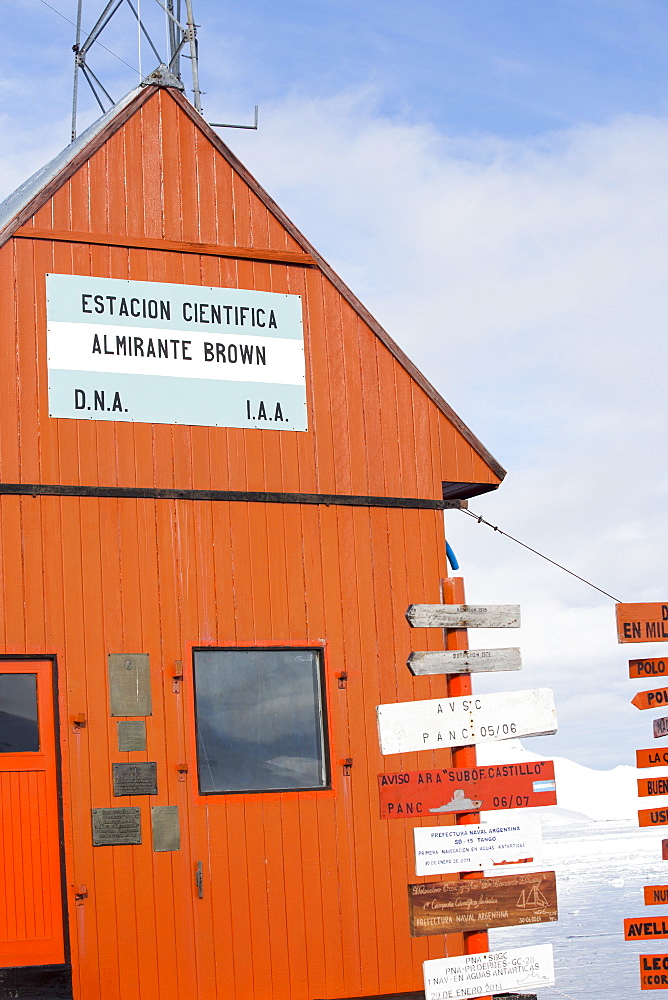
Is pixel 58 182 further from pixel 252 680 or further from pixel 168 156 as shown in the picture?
pixel 252 680

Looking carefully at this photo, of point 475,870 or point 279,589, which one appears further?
point 279,589

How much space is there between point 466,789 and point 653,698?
2.20 meters

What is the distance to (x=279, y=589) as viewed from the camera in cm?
1225

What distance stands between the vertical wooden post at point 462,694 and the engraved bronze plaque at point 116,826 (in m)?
2.87

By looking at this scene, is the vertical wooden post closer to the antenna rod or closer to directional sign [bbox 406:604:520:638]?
directional sign [bbox 406:604:520:638]

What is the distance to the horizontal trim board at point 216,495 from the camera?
11.5 metres

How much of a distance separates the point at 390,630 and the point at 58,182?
5.16 metres

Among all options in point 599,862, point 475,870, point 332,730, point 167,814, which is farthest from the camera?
point 599,862

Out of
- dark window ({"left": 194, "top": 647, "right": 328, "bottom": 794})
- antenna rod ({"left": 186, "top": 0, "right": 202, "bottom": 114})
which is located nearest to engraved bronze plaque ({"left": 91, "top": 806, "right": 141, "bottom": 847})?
dark window ({"left": 194, "top": 647, "right": 328, "bottom": 794})

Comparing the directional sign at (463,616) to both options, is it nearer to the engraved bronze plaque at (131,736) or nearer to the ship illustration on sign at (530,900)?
the ship illustration on sign at (530,900)

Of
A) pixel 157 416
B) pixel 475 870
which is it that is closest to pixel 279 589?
pixel 157 416

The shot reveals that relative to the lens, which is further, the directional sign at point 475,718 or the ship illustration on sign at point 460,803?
the ship illustration on sign at point 460,803

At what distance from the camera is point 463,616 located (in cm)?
1016

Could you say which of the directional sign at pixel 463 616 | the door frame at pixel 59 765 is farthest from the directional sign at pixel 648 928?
the door frame at pixel 59 765
